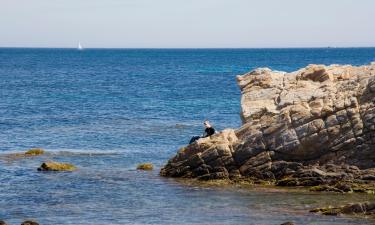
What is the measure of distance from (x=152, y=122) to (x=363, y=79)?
2966cm

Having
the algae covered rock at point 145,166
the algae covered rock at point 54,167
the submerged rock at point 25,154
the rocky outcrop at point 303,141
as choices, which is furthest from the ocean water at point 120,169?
the rocky outcrop at point 303,141

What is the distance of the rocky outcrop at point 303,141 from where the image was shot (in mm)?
41750

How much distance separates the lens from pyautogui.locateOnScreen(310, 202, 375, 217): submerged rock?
34375 millimetres

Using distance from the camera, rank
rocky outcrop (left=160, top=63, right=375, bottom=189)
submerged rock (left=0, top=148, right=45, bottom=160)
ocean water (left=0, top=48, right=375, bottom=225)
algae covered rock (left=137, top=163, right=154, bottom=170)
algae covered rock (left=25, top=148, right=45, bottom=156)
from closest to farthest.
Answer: ocean water (left=0, top=48, right=375, bottom=225) < rocky outcrop (left=160, top=63, right=375, bottom=189) < algae covered rock (left=137, top=163, right=154, bottom=170) < submerged rock (left=0, top=148, right=45, bottom=160) < algae covered rock (left=25, top=148, right=45, bottom=156)

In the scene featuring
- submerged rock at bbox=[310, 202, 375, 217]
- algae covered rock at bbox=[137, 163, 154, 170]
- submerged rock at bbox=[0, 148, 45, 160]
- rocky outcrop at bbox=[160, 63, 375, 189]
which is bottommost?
submerged rock at bbox=[0, 148, 45, 160]

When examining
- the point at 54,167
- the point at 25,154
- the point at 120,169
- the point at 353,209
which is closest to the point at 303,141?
the point at 353,209

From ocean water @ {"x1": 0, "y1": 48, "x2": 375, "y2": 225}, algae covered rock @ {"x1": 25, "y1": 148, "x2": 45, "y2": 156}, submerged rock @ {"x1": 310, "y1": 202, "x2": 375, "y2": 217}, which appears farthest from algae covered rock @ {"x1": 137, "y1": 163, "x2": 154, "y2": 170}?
submerged rock @ {"x1": 310, "y1": 202, "x2": 375, "y2": 217}

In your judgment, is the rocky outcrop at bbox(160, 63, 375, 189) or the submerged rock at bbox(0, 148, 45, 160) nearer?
the rocky outcrop at bbox(160, 63, 375, 189)

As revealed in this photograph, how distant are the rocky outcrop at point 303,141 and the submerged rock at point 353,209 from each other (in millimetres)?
5749

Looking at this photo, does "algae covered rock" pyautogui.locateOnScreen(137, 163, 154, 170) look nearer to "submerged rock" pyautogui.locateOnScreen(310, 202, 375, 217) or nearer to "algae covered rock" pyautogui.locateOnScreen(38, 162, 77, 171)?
"algae covered rock" pyautogui.locateOnScreen(38, 162, 77, 171)

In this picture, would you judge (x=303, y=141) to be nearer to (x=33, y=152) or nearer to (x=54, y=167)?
(x=54, y=167)

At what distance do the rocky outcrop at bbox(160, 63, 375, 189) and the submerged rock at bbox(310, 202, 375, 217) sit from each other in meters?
5.75

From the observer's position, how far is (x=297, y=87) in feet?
151

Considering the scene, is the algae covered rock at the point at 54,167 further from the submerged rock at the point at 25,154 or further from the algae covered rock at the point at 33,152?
the algae covered rock at the point at 33,152
